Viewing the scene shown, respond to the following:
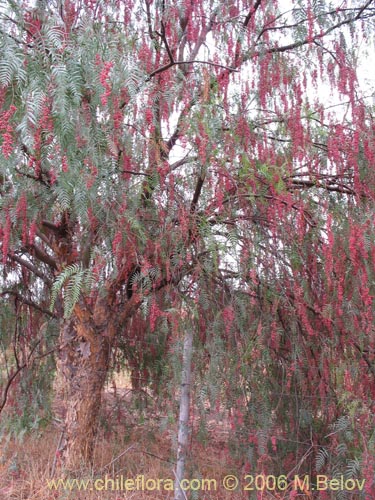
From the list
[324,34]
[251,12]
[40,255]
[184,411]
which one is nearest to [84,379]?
[40,255]

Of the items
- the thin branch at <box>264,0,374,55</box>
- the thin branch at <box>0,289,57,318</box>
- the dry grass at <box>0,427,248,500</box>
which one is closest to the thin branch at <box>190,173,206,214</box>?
the thin branch at <box>264,0,374,55</box>

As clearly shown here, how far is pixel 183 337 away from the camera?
312cm

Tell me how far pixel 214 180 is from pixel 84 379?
1.76 meters

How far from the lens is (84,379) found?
156 inches

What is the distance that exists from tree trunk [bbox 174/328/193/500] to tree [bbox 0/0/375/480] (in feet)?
0.68

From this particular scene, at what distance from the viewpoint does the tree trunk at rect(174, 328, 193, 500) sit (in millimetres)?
2727

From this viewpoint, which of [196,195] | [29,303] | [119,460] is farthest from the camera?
[29,303]

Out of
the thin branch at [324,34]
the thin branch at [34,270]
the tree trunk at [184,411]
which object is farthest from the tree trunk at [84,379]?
the thin branch at [324,34]

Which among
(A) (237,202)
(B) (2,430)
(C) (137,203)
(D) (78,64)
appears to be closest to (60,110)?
(D) (78,64)

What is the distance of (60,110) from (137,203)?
979 mm

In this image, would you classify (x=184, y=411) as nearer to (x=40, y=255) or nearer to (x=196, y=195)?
(x=196, y=195)

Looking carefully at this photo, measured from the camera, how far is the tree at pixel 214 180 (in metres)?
2.41

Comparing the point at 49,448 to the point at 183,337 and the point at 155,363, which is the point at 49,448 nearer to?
the point at 155,363

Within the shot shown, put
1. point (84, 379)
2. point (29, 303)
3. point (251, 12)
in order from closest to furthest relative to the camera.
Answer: point (251, 12), point (84, 379), point (29, 303)
